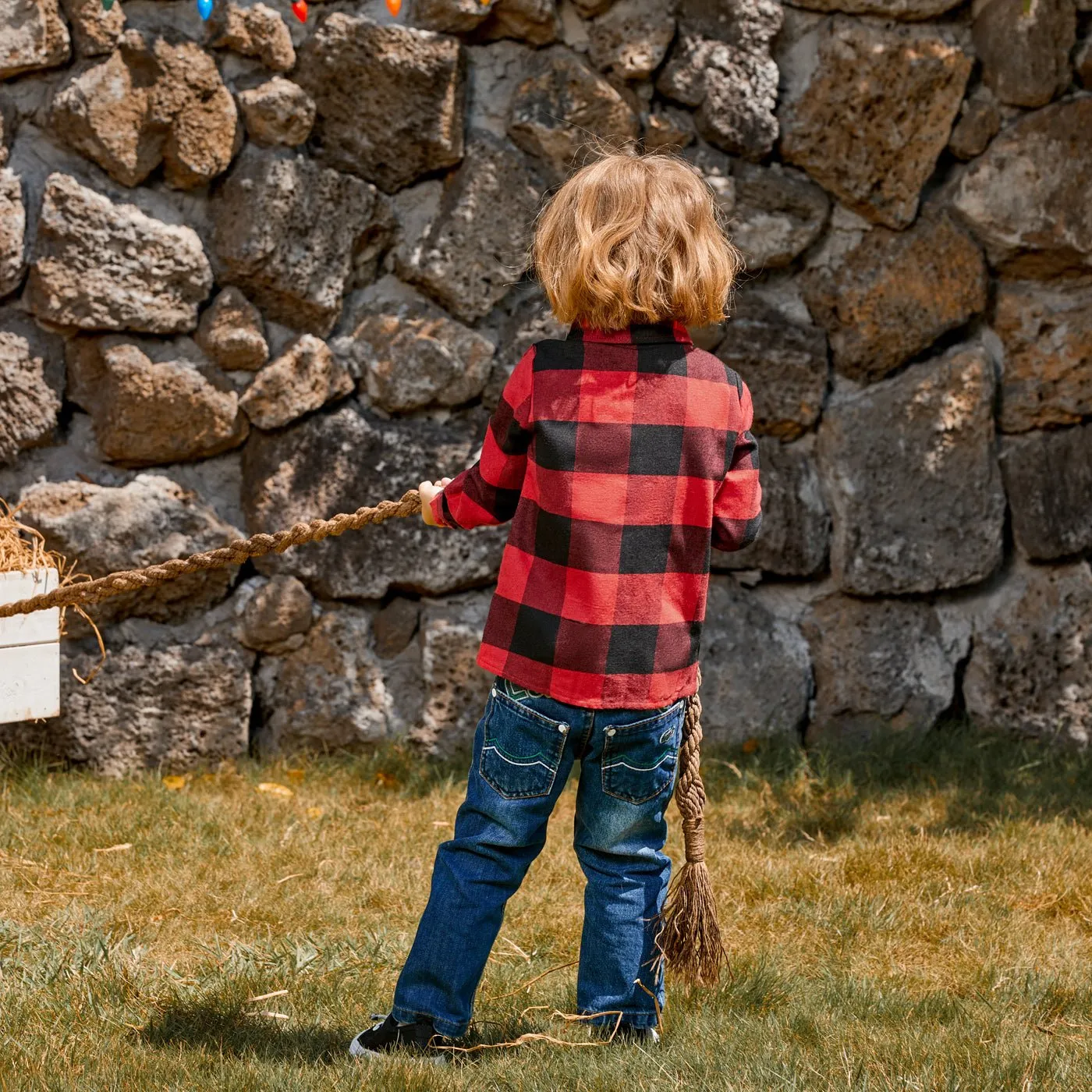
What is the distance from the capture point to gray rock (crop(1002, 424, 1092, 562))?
3430 millimetres

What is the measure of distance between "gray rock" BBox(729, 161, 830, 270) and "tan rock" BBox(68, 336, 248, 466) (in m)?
1.38

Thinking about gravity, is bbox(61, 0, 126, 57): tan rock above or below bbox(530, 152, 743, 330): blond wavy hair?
above

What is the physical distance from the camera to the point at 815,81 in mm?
3377

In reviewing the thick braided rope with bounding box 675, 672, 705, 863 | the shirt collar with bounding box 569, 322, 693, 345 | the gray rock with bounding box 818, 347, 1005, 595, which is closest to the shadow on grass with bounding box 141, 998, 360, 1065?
the thick braided rope with bounding box 675, 672, 705, 863

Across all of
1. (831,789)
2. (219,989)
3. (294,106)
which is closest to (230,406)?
(294,106)

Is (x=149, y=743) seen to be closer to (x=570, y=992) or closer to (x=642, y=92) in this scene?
(x=570, y=992)

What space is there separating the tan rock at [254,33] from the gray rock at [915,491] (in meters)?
1.67

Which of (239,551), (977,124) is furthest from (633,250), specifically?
(977,124)

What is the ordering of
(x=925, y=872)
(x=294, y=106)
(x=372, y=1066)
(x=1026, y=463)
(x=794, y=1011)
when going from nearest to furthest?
(x=372, y=1066) → (x=794, y=1011) → (x=925, y=872) → (x=294, y=106) → (x=1026, y=463)

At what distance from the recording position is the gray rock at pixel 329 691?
133 inches

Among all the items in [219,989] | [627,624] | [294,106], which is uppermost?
[294,106]

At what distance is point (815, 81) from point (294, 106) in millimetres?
1310

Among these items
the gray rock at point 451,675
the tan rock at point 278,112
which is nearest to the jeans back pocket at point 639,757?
the gray rock at point 451,675

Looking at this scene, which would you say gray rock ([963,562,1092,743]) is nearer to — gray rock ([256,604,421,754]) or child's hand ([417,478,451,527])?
gray rock ([256,604,421,754])
